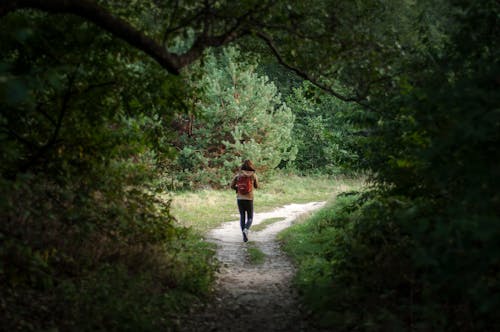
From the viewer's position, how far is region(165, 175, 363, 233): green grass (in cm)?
1731

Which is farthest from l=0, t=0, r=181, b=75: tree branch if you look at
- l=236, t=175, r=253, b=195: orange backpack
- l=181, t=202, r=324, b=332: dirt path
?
l=236, t=175, r=253, b=195: orange backpack

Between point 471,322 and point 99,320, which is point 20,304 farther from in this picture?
point 471,322

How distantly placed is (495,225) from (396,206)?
142 inches

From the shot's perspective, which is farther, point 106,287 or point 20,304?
point 106,287

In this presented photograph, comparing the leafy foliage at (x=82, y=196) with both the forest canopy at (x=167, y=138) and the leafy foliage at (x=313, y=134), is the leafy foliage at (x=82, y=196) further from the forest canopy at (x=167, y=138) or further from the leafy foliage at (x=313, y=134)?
the leafy foliage at (x=313, y=134)

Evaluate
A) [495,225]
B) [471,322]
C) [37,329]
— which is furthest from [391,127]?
[37,329]

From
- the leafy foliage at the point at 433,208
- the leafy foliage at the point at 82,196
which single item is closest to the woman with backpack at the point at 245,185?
the leafy foliage at the point at 433,208

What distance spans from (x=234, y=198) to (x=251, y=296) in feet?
53.9

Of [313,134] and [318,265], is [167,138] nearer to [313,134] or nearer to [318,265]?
[318,265]

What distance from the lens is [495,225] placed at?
3.06m

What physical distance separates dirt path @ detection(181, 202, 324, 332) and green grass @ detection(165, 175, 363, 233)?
2.34m

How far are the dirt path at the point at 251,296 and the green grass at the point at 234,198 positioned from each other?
2343mm

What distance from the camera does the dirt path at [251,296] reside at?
6.71 metres

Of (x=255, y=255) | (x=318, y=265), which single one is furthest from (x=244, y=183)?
(x=318, y=265)
